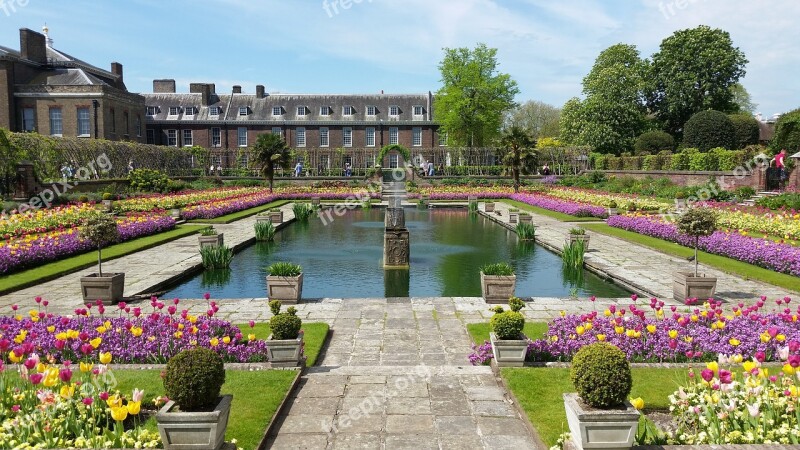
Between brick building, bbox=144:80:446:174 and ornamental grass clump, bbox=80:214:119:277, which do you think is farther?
brick building, bbox=144:80:446:174

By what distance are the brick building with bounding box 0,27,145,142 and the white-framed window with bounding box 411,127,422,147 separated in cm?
2684

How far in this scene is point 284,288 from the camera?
408 inches

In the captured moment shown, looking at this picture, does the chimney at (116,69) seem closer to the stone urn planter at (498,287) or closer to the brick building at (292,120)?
the brick building at (292,120)

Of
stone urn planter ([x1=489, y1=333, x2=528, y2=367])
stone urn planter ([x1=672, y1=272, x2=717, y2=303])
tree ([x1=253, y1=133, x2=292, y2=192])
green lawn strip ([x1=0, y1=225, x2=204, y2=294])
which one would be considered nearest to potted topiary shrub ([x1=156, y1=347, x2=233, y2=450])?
stone urn planter ([x1=489, y1=333, x2=528, y2=367])

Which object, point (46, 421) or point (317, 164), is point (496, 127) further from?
point (46, 421)

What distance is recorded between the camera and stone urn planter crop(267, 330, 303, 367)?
6523 millimetres

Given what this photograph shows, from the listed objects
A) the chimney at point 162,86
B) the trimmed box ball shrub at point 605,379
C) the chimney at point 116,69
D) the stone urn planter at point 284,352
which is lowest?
the stone urn planter at point 284,352

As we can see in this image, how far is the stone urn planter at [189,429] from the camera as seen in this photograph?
13.3 feet

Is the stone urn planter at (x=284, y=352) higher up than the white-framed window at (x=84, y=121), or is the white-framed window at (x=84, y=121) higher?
the white-framed window at (x=84, y=121)

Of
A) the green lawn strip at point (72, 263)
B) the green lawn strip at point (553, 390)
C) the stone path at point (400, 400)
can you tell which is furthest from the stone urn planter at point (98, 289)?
the green lawn strip at point (553, 390)

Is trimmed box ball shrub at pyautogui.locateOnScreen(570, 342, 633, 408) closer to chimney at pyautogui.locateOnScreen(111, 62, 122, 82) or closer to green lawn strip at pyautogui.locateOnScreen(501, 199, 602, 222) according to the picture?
green lawn strip at pyautogui.locateOnScreen(501, 199, 602, 222)

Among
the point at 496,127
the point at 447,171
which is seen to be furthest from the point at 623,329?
the point at 496,127

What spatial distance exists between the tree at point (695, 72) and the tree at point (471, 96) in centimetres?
1350

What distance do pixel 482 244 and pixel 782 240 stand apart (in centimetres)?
857
